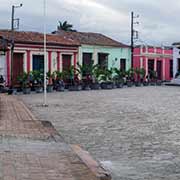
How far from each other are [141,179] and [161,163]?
3.88 feet

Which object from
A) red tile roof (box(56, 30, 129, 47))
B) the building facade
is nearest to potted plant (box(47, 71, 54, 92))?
the building facade

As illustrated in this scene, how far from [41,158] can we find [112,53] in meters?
38.6

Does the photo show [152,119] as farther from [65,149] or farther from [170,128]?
[65,149]

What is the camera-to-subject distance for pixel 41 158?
7691mm

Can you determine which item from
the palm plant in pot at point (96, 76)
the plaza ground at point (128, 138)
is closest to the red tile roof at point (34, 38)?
the palm plant in pot at point (96, 76)

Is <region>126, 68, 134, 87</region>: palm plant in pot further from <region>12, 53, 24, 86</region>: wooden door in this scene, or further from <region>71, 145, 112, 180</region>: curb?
<region>71, 145, 112, 180</region>: curb

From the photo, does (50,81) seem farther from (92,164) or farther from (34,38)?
(92,164)

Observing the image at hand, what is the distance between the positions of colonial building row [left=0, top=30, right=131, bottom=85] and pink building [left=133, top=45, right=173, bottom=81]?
215cm

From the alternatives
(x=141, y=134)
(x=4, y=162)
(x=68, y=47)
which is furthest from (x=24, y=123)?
(x=68, y=47)

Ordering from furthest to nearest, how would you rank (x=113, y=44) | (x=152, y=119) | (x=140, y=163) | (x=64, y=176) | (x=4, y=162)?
1. (x=113, y=44)
2. (x=152, y=119)
3. (x=140, y=163)
4. (x=4, y=162)
5. (x=64, y=176)

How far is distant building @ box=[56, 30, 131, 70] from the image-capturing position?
43094 millimetres

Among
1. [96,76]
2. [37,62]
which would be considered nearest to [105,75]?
[96,76]

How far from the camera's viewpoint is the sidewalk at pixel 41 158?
21.2ft

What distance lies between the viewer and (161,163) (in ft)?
25.2
